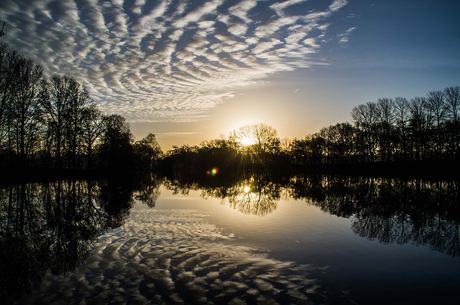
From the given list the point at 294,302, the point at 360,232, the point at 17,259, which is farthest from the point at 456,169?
the point at 17,259

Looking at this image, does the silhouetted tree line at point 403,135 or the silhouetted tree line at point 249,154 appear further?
the silhouetted tree line at point 249,154

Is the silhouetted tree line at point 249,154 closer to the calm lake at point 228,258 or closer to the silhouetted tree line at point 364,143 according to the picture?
the silhouetted tree line at point 364,143

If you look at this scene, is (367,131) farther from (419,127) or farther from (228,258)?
(228,258)

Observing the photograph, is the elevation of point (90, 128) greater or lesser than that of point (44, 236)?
greater

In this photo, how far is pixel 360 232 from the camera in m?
8.79

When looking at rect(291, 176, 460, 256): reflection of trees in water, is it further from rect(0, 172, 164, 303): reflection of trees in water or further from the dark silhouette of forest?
the dark silhouette of forest

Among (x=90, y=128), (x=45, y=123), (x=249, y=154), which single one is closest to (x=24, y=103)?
(x=45, y=123)

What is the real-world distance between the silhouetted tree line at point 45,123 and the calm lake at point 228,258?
22.3 m

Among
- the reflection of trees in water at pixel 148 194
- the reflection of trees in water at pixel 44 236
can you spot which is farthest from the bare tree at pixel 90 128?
the reflection of trees in water at pixel 44 236

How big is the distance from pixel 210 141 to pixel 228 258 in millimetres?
94181

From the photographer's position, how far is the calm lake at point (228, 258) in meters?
4.37

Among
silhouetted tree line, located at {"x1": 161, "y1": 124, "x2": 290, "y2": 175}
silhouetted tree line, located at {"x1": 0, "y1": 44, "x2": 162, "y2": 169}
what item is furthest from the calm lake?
silhouetted tree line, located at {"x1": 161, "y1": 124, "x2": 290, "y2": 175}

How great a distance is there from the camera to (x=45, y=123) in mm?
33875

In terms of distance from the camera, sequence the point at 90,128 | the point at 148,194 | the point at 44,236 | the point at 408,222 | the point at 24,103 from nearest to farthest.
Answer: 1. the point at 44,236
2. the point at 408,222
3. the point at 148,194
4. the point at 24,103
5. the point at 90,128
